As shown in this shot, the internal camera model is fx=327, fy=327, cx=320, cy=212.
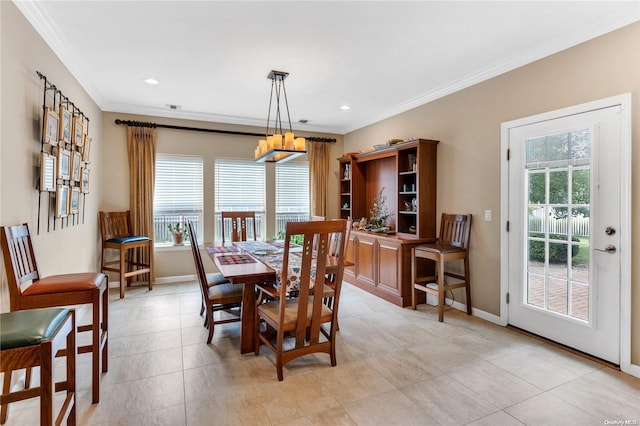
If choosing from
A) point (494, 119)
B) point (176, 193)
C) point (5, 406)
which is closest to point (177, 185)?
point (176, 193)

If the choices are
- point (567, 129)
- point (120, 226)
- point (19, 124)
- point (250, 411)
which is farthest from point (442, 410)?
point (120, 226)

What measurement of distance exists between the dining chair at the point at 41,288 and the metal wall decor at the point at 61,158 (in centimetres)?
56

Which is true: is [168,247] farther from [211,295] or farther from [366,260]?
[366,260]

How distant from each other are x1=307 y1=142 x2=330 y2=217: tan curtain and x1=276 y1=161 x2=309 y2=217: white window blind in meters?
0.12

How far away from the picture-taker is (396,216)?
4594mm

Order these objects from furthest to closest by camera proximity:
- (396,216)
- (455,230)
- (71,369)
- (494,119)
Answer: (396,216) → (455,230) → (494,119) → (71,369)

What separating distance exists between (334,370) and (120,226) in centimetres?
391

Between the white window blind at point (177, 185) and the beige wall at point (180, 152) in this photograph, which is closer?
the beige wall at point (180, 152)

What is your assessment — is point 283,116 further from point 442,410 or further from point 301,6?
point 442,410

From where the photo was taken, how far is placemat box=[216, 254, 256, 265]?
2.98 meters

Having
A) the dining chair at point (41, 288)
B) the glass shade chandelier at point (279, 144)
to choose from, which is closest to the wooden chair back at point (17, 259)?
the dining chair at point (41, 288)

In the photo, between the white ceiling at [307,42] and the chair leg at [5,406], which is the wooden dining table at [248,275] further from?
the white ceiling at [307,42]

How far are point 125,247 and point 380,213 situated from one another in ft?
12.0

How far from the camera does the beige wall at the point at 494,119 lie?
247 centimetres
